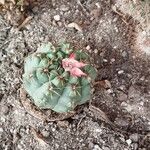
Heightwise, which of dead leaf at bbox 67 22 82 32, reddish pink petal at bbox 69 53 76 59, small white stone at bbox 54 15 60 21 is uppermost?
reddish pink petal at bbox 69 53 76 59

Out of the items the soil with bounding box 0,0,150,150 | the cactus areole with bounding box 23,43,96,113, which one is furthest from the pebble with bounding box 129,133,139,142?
the cactus areole with bounding box 23,43,96,113

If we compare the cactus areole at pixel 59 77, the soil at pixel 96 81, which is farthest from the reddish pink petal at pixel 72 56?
the soil at pixel 96 81

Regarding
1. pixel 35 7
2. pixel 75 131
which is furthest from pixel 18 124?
pixel 35 7

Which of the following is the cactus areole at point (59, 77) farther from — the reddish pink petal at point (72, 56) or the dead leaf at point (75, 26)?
the dead leaf at point (75, 26)

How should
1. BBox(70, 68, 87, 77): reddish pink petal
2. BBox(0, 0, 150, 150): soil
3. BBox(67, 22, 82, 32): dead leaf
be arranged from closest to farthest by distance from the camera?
BBox(70, 68, 87, 77): reddish pink petal, BBox(0, 0, 150, 150): soil, BBox(67, 22, 82, 32): dead leaf

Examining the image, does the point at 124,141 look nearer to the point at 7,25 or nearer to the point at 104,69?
the point at 104,69

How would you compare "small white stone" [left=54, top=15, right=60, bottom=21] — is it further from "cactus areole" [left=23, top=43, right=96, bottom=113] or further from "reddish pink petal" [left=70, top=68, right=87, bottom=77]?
"reddish pink petal" [left=70, top=68, right=87, bottom=77]

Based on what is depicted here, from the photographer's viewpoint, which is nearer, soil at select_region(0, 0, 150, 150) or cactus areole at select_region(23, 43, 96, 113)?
cactus areole at select_region(23, 43, 96, 113)
